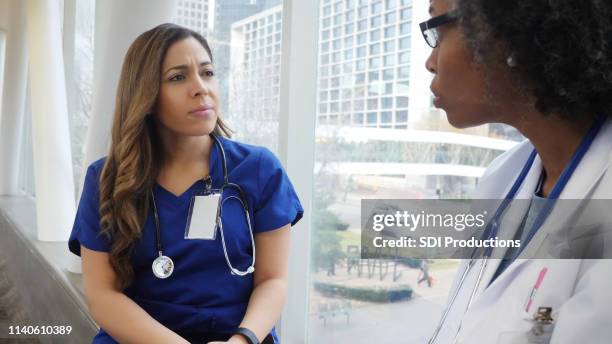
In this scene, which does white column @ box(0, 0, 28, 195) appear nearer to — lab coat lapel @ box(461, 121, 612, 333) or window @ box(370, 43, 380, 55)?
window @ box(370, 43, 380, 55)

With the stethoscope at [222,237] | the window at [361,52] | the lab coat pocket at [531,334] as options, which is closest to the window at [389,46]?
the window at [361,52]

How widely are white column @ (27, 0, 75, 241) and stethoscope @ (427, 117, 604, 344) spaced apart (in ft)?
11.4

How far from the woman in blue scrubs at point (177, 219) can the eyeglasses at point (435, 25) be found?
2.49 ft

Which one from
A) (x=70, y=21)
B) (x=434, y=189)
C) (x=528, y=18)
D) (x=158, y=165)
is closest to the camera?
(x=528, y=18)

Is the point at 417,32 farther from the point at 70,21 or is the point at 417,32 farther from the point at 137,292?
the point at 70,21

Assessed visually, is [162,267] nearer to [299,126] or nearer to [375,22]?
[299,126]

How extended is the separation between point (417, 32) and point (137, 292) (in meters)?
1.26

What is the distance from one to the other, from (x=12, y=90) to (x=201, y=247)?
5662 mm

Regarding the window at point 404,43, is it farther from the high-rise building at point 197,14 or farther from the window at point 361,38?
the high-rise building at point 197,14

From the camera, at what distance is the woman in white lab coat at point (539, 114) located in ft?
2.34

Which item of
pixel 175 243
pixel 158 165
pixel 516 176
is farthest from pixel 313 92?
pixel 516 176

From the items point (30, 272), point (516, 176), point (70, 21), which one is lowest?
point (30, 272)

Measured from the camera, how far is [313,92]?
→ 2205 millimetres

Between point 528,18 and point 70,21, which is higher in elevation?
point 70,21
